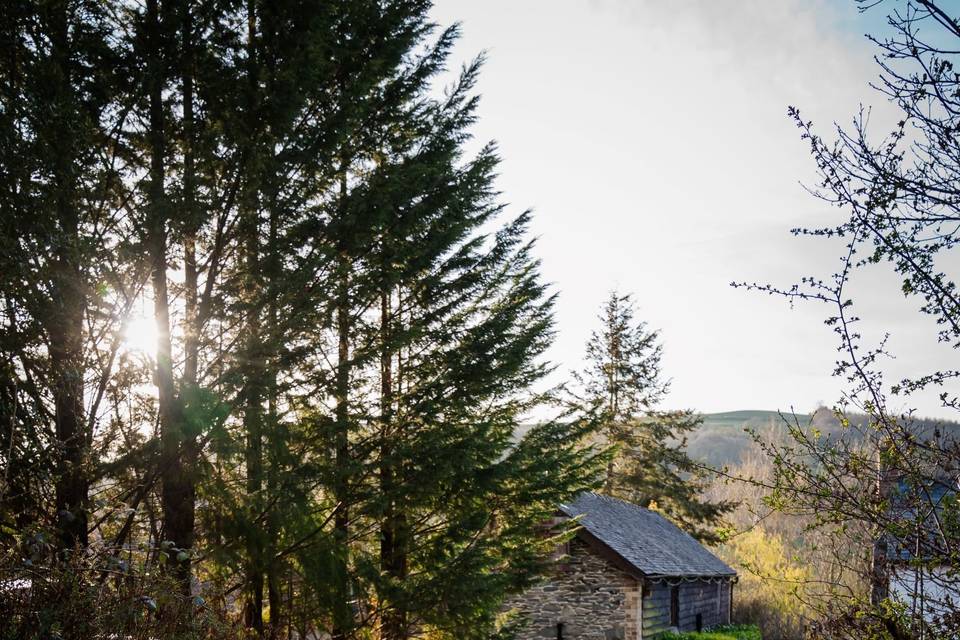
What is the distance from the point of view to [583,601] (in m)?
18.8

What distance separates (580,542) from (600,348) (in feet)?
56.7

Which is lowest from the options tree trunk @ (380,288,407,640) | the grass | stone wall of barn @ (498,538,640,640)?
the grass

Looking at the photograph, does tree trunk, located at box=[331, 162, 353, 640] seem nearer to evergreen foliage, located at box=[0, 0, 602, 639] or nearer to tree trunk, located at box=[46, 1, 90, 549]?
evergreen foliage, located at box=[0, 0, 602, 639]

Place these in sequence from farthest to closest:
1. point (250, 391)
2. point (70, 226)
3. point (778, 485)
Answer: point (250, 391) → point (70, 226) → point (778, 485)

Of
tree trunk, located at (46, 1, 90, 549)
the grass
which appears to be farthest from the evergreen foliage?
the grass

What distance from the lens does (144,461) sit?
8031 millimetres

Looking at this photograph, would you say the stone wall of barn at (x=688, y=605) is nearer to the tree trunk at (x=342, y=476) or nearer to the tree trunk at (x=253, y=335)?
the tree trunk at (x=342, y=476)

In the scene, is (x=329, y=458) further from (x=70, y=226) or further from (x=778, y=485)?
(x=778, y=485)

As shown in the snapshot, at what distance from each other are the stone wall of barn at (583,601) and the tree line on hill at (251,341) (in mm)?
6282

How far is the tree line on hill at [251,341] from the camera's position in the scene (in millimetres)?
7270

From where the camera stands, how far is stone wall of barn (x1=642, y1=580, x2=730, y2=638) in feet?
63.7

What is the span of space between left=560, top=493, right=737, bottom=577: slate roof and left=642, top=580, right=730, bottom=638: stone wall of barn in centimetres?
51

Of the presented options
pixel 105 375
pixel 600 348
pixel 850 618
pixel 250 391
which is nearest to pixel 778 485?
pixel 850 618

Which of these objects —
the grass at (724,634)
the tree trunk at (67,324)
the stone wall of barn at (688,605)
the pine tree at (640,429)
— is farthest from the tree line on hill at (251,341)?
the pine tree at (640,429)
